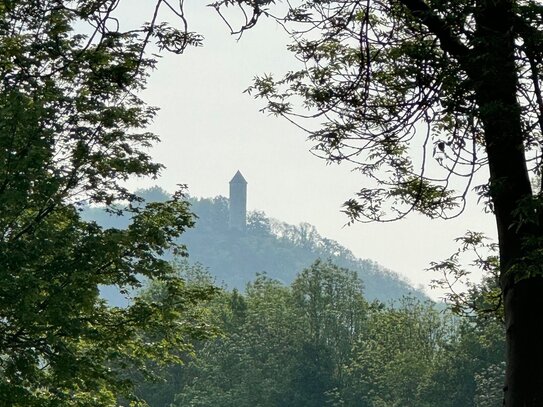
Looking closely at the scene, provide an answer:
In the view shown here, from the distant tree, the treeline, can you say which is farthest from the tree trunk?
the treeline

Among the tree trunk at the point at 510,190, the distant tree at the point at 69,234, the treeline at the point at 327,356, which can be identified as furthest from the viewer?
the treeline at the point at 327,356

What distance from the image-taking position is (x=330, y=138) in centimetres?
936

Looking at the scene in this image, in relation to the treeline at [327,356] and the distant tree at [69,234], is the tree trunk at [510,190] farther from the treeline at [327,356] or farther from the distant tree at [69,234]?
the treeline at [327,356]

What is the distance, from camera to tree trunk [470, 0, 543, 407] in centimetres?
749

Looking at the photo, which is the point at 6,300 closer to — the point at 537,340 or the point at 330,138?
the point at 330,138

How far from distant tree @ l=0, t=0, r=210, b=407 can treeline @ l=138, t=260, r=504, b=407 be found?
91.2ft

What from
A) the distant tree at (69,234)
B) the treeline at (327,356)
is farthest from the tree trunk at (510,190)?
the treeline at (327,356)

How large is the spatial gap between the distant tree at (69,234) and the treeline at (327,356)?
2780 cm

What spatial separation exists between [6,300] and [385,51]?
7.32 metres

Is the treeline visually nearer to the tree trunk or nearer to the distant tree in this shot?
the distant tree

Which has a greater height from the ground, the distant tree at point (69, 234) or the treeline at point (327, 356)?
the treeline at point (327, 356)

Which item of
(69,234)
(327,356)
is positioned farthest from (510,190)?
(327,356)

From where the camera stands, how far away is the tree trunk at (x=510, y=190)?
7.49 meters

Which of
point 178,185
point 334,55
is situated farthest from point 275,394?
point 334,55
